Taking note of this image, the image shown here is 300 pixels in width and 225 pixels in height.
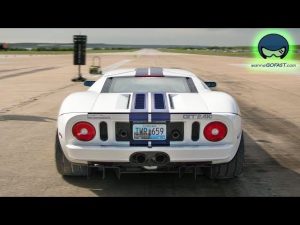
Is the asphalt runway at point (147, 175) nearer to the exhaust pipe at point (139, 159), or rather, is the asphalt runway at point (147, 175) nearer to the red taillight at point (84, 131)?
the exhaust pipe at point (139, 159)

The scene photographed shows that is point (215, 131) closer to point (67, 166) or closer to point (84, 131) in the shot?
point (84, 131)

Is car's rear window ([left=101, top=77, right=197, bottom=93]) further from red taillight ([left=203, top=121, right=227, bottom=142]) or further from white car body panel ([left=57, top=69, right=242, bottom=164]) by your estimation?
red taillight ([left=203, top=121, right=227, bottom=142])

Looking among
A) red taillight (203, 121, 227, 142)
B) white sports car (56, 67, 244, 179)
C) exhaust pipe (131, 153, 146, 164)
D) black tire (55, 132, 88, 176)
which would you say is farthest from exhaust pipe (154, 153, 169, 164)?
black tire (55, 132, 88, 176)

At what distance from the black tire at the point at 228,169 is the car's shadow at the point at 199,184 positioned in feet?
0.38

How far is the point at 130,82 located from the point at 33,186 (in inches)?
65.6

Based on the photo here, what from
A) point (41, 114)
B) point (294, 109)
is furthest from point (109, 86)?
point (294, 109)

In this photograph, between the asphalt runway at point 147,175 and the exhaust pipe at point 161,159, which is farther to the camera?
the asphalt runway at point 147,175

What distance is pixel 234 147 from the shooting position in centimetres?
436

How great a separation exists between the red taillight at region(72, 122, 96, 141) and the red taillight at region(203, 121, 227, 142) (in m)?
1.06

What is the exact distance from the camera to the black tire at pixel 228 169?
466cm

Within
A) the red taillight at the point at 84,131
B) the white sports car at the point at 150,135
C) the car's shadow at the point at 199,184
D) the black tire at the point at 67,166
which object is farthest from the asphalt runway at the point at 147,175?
the red taillight at the point at 84,131

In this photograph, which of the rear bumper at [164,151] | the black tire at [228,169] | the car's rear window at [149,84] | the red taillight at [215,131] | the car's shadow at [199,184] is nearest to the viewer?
the rear bumper at [164,151]

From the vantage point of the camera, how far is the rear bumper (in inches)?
164
